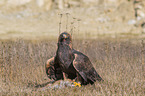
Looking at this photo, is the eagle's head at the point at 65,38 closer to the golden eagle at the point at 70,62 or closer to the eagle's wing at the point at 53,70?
the golden eagle at the point at 70,62

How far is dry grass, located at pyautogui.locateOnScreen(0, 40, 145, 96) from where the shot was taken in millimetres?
5195

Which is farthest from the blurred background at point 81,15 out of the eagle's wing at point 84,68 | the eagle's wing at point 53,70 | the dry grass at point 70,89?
the eagle's wing at point 84,68

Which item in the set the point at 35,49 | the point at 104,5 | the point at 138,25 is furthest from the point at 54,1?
the point at 35,49

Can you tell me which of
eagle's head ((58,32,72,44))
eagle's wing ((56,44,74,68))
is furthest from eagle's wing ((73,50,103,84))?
eagle's head ((58,32,72,44))

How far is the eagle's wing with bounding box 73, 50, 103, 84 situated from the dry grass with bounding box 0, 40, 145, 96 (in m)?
0.18

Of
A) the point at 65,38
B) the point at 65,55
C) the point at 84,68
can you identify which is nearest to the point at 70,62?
the point at 65,55

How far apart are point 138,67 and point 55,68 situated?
2.69 m

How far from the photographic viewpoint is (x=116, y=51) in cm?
904

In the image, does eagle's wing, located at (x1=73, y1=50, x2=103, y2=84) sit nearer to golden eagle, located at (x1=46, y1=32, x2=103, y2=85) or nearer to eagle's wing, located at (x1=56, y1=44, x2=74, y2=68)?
golden eagle, located at (x1=46, y1=32, x2=103, y2=85)

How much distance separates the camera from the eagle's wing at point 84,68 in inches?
208

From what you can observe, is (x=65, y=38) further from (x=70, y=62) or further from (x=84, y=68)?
(x=84, y=68)

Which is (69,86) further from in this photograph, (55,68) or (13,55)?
(13,55)

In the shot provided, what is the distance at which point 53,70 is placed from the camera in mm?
5688

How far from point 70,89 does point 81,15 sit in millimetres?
26722
